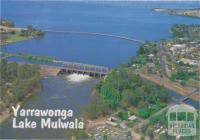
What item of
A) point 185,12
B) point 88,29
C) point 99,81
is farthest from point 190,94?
point 185,12

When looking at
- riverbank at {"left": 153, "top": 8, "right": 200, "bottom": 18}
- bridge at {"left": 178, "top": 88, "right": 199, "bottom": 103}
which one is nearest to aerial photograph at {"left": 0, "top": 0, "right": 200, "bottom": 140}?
bridge at {"left": 178, "top": 88, "right": 199, "bottom": 103}

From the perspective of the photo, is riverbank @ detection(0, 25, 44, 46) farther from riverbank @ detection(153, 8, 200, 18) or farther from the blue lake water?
riverbank @ detection(153, 8, 200, 18)

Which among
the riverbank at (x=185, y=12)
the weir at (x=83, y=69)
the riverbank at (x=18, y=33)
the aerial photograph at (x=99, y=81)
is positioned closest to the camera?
the aerial photograph at (x=99, y=81)

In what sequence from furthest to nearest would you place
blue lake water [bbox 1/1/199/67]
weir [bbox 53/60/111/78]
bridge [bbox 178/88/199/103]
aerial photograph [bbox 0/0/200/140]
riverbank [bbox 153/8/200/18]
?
riverbank [bbox 153/8/200/18]
blue lake water [bbox 1/1/199/67]
weir [bbox 53/60/111/78]
bridge [bbox 178/88/199/103]
aerial photograph [bbox 0/0/200/140]

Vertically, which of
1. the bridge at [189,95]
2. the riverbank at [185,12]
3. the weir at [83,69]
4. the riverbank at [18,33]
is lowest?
the bridge at [189,95]

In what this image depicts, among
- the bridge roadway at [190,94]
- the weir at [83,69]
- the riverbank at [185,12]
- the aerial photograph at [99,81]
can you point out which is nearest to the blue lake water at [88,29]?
the aerial photograph at [99,81]

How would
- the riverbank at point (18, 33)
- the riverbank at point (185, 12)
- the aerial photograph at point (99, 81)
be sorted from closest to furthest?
the aerial photograph at point (99, 81) → the riverbank at point (18, 33) → the riverbank at point (185, 12)

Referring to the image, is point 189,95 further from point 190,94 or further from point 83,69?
point 83,69

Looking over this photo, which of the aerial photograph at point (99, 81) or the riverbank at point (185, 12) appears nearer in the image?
the aerial photograph at point (99, 81)

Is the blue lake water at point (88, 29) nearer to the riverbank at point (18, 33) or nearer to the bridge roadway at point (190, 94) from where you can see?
the riverbank at point (18, 33)
